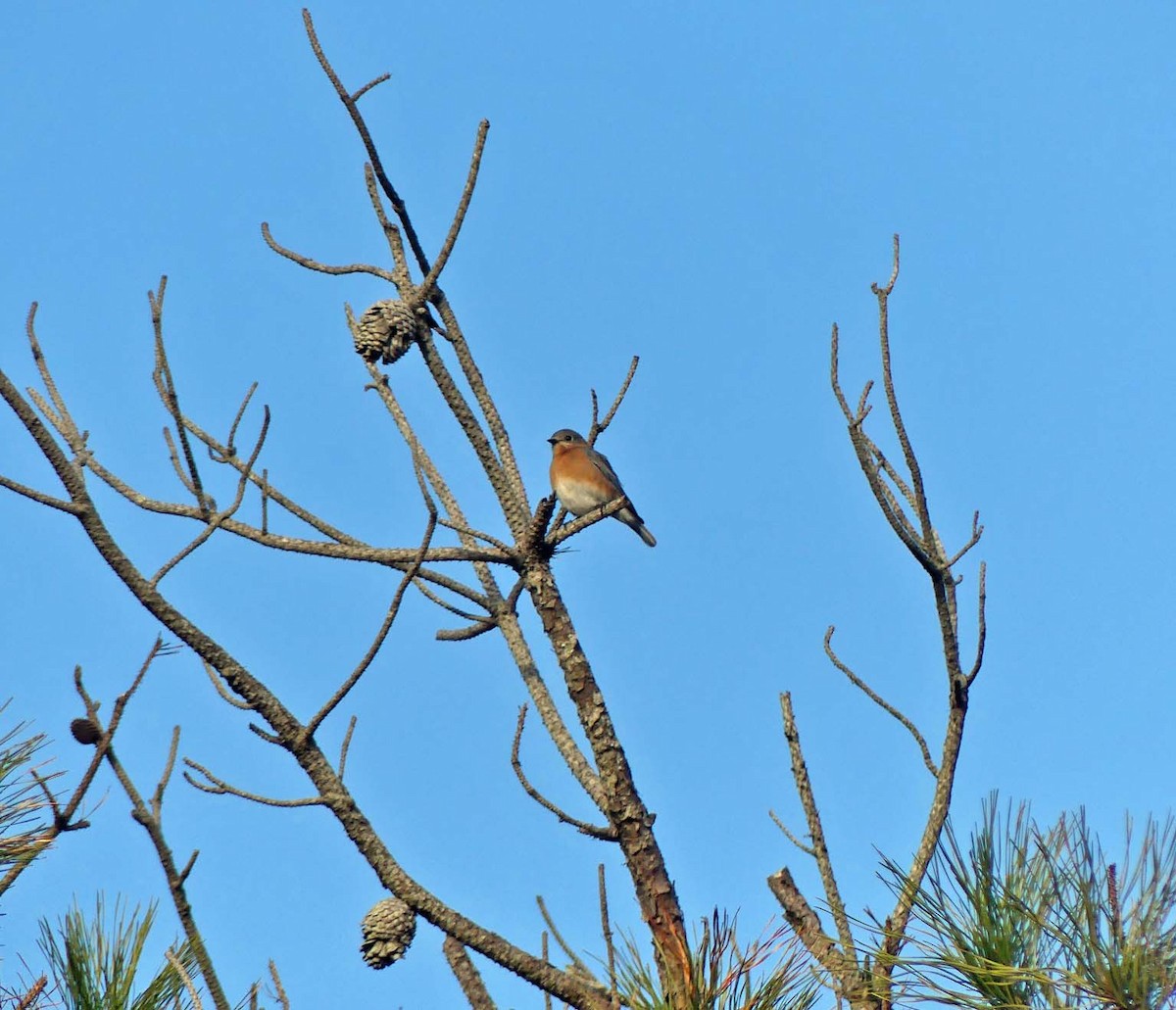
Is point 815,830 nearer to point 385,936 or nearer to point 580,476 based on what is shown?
point 385,936

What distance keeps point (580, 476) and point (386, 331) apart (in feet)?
17.4

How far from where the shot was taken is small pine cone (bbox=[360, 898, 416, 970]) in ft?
11.2

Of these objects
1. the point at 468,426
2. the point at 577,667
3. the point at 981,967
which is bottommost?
the point at 981,967

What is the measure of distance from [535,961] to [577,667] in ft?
3.03

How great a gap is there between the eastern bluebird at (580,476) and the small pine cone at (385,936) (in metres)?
5.98

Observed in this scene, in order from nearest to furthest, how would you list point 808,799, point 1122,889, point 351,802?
point 1122,889
point 351,802
point 808,799

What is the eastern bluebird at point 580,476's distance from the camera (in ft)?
31.3

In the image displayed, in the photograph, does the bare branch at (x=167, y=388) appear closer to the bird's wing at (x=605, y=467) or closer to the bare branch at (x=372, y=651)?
the bare branch at (x=372, y=651)

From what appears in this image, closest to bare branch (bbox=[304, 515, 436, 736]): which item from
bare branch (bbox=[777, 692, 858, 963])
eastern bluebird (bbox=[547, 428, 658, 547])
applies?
bare branch (bbox=[777, 692, 858, 963])

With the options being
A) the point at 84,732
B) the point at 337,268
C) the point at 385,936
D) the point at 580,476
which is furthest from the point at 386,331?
the point at 580,476

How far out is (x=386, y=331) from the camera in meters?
4.36

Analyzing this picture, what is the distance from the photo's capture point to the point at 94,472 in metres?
3.78

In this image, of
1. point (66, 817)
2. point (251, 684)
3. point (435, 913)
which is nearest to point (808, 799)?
point (435, 913)

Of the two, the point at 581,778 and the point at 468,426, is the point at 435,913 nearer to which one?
the point at 581,778
